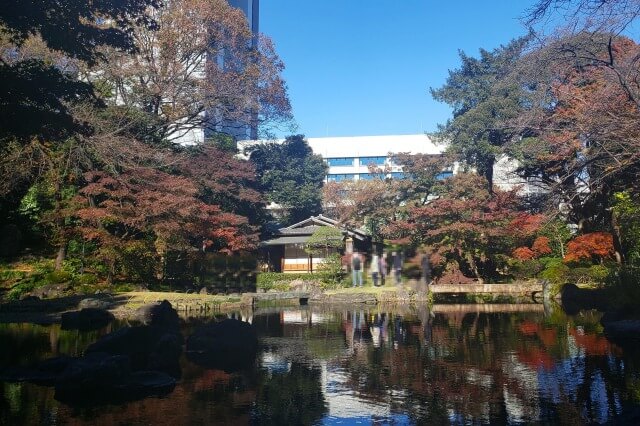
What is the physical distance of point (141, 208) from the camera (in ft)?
69.3

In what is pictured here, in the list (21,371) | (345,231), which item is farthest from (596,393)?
(345,231)

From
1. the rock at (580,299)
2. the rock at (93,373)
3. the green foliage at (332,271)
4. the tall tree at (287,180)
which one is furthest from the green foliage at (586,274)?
the tall tree at (287,180)

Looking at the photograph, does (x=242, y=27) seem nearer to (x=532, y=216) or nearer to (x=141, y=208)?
(x=141, y=208)

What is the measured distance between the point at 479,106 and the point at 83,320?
24.5m

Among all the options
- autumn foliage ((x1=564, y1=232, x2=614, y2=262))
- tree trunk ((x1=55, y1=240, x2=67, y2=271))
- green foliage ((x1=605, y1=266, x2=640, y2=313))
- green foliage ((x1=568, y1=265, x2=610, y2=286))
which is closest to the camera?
green foliage ((x1=605, y1=266, x2=640, y2=313))

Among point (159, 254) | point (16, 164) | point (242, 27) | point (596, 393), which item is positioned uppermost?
point (242, 27)

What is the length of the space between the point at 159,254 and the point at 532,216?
55.7 feet

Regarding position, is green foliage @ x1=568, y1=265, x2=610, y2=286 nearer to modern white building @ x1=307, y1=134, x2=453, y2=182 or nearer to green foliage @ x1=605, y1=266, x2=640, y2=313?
green foliage @ x1=605, y1=266, x2=640, y2=313

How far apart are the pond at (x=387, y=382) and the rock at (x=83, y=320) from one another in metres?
1.03

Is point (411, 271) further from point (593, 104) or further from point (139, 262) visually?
point (139, 262)

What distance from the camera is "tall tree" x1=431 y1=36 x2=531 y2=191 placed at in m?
29.7

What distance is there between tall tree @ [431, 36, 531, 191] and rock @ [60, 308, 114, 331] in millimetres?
20502

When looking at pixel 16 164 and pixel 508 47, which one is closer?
pixel 16 164

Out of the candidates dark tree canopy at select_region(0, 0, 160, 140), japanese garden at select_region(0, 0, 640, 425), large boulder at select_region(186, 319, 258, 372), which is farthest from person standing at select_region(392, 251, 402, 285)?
dark tree canopy at select_region(0, 0, 160, 140)
